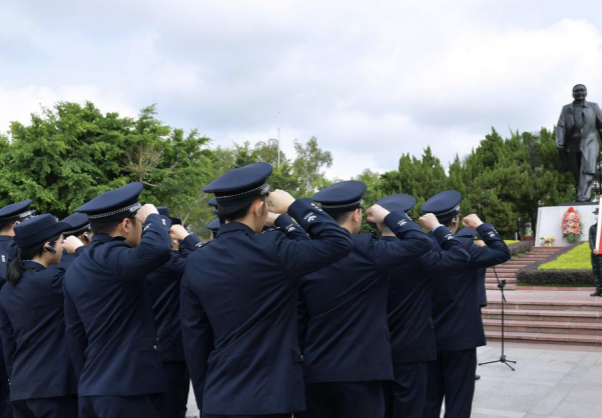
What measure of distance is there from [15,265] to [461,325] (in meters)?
2.90

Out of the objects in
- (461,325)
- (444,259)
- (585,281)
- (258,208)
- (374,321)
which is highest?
(258,208)

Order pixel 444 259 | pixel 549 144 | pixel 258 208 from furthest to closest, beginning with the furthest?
pixel 549 144
pixel 444 259
pixel 258 208

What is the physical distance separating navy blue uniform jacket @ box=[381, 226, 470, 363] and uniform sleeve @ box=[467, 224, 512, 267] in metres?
0.32

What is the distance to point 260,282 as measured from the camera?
91.7 inches

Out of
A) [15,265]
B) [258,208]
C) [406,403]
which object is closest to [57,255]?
[15,265]

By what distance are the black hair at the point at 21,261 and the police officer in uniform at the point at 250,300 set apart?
134 cm

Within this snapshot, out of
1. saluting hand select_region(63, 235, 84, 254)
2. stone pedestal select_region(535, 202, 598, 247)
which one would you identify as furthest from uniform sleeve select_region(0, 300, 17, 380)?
stone pedestal select_region(535, 202, 598, 247)

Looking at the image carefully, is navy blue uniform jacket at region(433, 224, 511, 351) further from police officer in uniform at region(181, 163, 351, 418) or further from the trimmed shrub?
the trimmed shrub

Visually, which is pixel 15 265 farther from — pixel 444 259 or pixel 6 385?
pixel 444 259

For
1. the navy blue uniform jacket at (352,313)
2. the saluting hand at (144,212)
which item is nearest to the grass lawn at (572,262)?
the navy blue uniform jacket at (352,313)

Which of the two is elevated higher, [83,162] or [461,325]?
[83,162]

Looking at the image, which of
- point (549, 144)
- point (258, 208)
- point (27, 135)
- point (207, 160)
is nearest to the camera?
point (258, 208)

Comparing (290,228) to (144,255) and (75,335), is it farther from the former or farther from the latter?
(75,335)

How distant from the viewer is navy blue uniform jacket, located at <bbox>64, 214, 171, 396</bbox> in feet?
8.70
